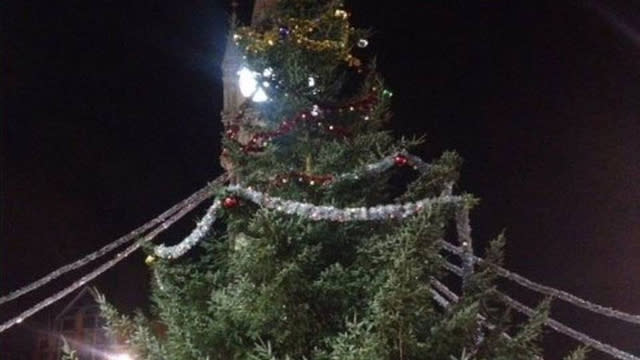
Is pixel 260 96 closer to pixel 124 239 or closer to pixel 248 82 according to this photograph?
pixel 248 82

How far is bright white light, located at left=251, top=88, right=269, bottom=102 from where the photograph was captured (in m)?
6.46

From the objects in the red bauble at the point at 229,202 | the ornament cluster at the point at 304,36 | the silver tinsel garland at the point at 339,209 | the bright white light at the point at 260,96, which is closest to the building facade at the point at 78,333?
the bright white light at the point at 260,96

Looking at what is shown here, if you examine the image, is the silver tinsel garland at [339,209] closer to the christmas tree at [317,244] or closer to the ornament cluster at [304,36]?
the christmas tree at [317,244]

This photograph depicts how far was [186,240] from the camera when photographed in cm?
584

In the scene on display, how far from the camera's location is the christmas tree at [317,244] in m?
5.11

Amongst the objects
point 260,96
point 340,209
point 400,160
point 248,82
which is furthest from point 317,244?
point 248,82

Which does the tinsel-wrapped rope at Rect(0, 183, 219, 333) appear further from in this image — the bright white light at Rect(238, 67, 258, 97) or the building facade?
the building facade

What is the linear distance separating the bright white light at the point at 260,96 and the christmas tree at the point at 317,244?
10mm

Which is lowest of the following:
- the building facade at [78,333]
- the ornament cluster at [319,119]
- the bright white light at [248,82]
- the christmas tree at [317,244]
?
the christmas tree at [317,244]

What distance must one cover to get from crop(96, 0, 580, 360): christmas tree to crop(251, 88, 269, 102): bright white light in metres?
0.01

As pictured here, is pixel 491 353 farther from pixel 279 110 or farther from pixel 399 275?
pixel 279 110

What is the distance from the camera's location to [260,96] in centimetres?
653

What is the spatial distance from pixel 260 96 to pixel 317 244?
57.1 inches

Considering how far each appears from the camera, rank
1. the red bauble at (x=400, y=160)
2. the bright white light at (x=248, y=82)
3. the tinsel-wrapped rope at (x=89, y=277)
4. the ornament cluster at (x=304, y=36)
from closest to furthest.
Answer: the red bauble at (x=400, y=160)
the ornament cluster at (x=304, y=36)
the tinsel-wrapped rope at (x=89, y=277)
the bright white light at (x=248, y=82)
